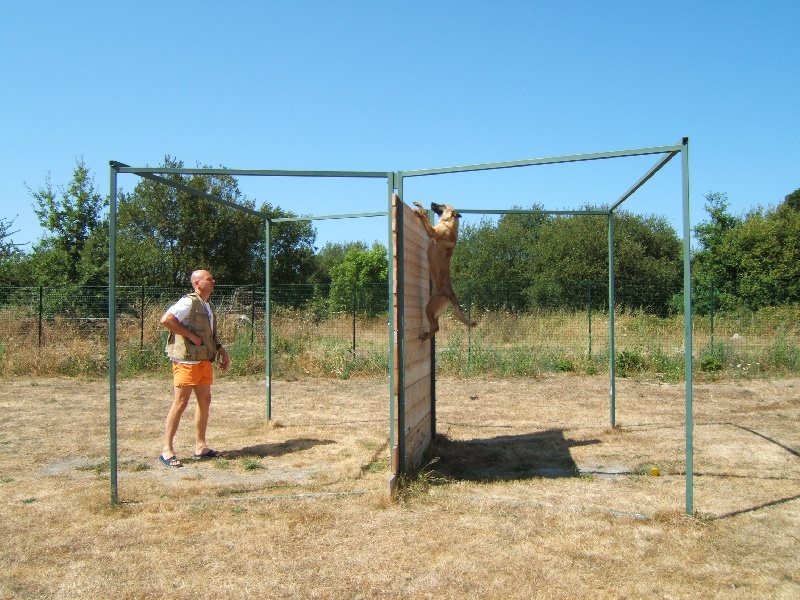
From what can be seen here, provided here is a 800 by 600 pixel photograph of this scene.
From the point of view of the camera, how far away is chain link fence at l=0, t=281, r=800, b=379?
12.3 meters

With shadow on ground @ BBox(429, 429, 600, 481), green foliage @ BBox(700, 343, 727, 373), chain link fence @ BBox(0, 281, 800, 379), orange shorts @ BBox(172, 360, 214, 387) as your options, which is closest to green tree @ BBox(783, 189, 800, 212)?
chain link fence @ BBox(0, 281, 800, 379)

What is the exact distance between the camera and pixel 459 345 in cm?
1263

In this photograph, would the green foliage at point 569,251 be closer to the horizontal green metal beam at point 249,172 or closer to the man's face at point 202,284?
the man's face at point 202,284

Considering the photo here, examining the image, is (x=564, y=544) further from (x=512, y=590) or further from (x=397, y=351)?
(x=397, y=351)

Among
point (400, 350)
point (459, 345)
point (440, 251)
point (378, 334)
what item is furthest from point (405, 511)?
point (378, 334)

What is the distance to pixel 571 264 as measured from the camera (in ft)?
96.3

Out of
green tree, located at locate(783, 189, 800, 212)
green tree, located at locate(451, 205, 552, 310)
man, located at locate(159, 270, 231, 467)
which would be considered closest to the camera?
man, located at locate(159, 270, 231, 467)

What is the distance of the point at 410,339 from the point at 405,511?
1372 millimetres

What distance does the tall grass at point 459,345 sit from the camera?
12219 mm

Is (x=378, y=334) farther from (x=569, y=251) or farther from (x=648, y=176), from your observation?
(x=569, y=251)

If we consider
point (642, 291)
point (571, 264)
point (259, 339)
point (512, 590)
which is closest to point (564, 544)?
point (512, 590)

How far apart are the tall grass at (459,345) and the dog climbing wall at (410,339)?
21.3 feet

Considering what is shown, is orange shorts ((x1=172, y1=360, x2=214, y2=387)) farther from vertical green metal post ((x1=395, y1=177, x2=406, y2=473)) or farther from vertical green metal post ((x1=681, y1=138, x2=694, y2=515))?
vertical green metal post ((x1=681, y1=138, x2=694, y2=515))

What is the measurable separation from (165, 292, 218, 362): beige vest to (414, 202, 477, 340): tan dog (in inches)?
77.4
